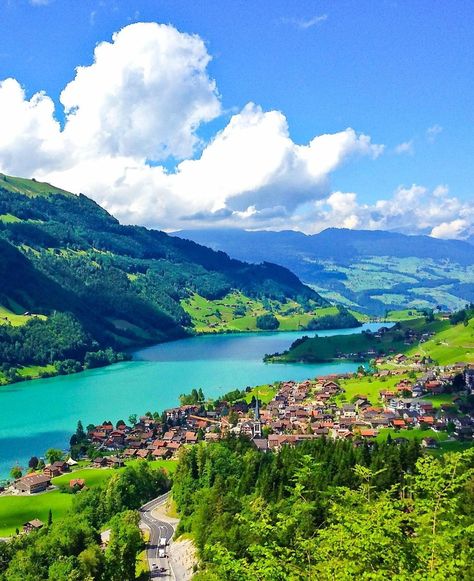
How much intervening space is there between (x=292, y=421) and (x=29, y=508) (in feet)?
150

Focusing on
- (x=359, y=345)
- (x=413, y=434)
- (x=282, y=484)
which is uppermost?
→ (x=282, y=484)

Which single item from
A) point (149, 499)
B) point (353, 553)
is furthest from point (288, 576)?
point (149, 499)

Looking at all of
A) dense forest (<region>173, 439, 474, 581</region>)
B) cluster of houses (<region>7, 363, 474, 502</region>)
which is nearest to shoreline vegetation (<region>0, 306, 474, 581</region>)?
dense forest (<region>173, 439, 474, 581</region>)

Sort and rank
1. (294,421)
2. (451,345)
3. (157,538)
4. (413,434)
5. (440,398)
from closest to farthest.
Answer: (157,538) < (413,434) < (294,421) < (440,398) < (451,345)

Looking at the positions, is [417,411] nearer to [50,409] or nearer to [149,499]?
[149,499]

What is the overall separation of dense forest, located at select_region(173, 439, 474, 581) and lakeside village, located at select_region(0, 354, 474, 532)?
16.6 metres

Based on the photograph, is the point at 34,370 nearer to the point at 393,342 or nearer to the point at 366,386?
the point at 366,386

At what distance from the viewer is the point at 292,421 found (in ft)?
313

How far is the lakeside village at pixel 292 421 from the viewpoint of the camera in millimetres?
76613

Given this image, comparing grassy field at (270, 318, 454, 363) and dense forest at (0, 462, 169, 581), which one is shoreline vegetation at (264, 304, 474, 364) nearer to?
grassy field at (270, 318, 454, 363)

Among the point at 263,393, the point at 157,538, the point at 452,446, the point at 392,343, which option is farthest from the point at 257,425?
the point at 392,343

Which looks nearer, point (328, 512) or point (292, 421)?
point (328, 512)

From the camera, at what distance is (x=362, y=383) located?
399 ft

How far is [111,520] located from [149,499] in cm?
1019
